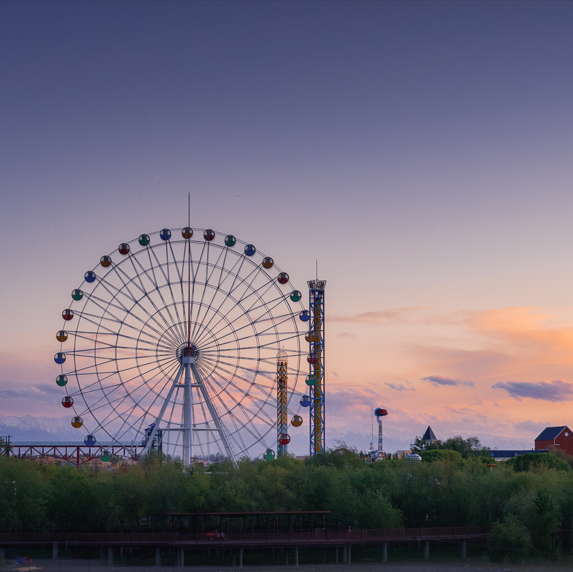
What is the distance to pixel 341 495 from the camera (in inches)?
2430


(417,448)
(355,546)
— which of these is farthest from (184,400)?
(417,448)

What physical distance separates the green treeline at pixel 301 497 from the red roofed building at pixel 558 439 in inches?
3164

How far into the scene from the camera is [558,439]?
14325cm

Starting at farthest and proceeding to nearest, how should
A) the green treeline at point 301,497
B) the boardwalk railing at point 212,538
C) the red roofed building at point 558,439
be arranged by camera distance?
the red roofed building at point 558,439, the green treeline at point 301,497, the boardwalk railing at point 212,538

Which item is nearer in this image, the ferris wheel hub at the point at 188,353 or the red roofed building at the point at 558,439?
the ferris wheel hub at the point at 188,353

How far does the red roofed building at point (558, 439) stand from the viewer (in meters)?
142

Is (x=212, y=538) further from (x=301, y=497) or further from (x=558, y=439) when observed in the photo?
(x=558, y=439)

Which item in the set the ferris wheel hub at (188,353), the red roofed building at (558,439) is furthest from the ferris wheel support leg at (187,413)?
the red roofed building at (558,439)

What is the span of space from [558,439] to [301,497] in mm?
93779

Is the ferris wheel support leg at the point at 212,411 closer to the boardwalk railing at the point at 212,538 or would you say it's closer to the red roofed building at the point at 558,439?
the boardwalk railing at the point at 212,538

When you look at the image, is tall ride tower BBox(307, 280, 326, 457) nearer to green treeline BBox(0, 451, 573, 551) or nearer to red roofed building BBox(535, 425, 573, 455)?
green treeline BBox(0, 451, 573, 551)

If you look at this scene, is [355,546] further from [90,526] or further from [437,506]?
[90,526]

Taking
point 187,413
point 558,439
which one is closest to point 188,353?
point 187,413

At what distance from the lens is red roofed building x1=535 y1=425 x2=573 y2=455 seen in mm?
142425
